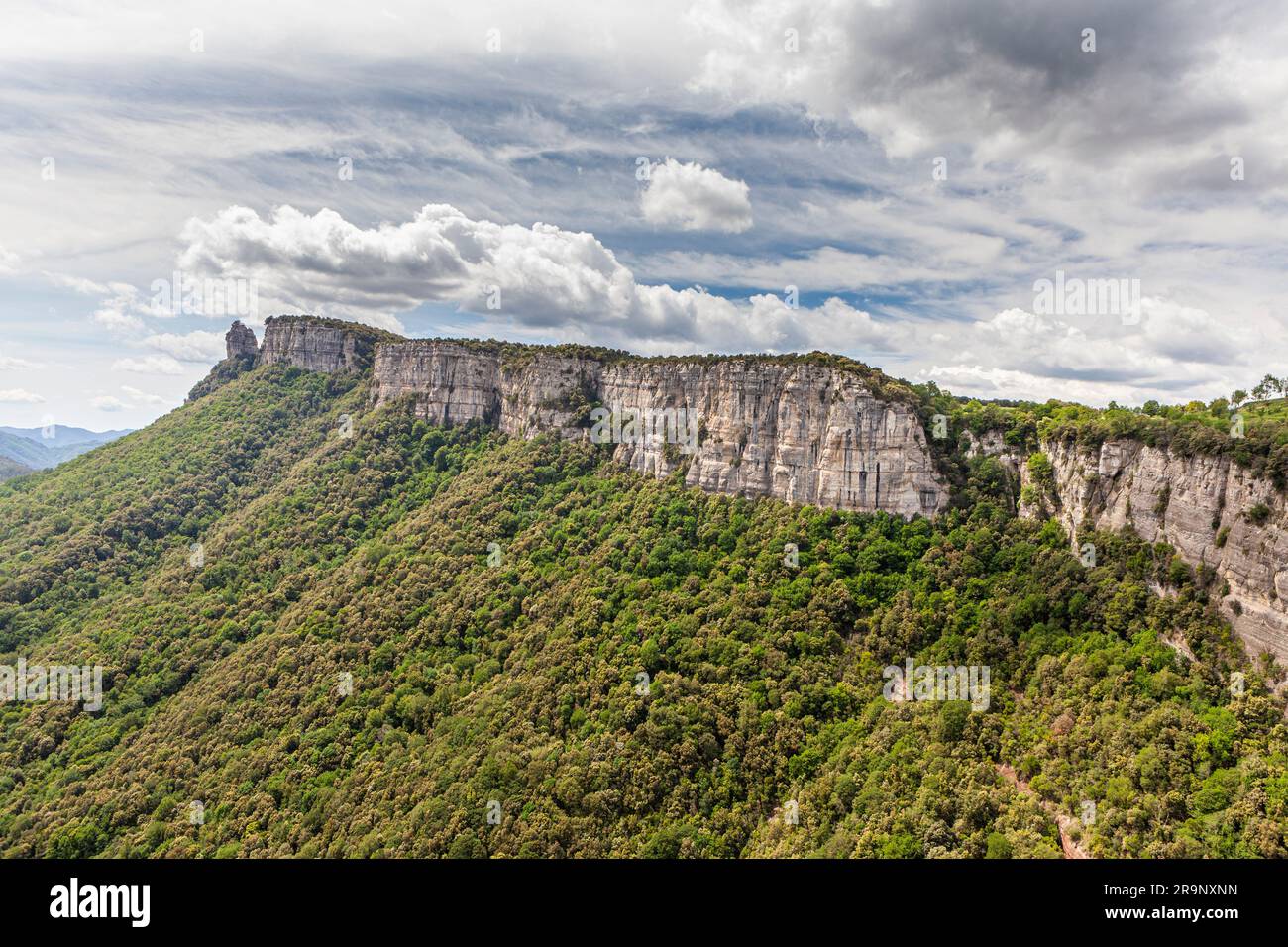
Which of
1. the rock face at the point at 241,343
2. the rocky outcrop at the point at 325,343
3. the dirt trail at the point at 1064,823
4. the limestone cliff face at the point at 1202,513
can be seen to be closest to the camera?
the dirt trail at the point at 1064,823

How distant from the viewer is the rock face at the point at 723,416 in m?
59.0

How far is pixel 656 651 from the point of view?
5200 centimetres

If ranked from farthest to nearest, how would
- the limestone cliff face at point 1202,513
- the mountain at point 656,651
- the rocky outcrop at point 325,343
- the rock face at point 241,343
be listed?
1. the rock face at point 241,343
2. the rocky outcrop at point 325,343
3. the mountain at point 656,651
4. the limestone cliff face at point 1202,513

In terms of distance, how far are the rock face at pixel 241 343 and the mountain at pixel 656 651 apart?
52.5m

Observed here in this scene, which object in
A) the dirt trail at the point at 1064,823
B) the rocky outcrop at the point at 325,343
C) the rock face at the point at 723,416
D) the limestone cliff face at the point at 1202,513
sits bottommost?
the dirt trail at the point at 1064,823

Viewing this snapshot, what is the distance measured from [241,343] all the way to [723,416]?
121376 mm

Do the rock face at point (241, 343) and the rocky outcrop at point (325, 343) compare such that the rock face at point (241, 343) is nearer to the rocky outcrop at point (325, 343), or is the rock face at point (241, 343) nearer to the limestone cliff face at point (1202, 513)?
the rocky outcrop at point (325, 343)

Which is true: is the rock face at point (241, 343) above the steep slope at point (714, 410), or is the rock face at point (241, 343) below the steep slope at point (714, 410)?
above

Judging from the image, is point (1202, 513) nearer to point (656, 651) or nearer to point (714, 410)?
point (656, 651)

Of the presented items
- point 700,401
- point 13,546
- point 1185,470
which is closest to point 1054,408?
point 1185,470

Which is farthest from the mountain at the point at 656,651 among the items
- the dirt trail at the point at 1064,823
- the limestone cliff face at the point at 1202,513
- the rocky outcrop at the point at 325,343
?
the rocky outcrop at the point at 325,343

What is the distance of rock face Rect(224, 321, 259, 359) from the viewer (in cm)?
13400

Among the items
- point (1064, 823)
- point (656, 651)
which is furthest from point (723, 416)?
point (1064, 823)
